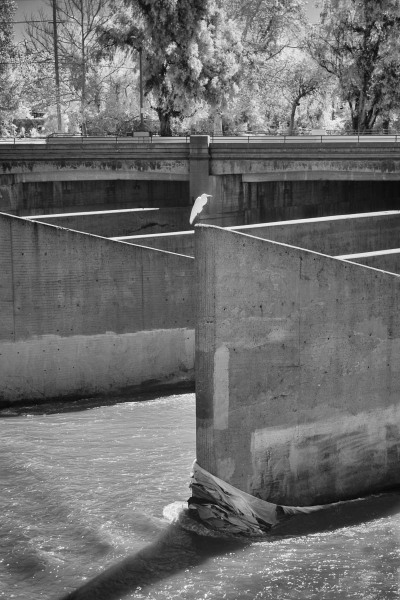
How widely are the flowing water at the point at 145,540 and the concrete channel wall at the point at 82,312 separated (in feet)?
10.1

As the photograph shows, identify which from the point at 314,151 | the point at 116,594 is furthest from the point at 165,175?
the point at 116,594

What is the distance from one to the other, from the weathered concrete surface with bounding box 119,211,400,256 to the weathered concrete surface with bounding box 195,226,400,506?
19.2 ft

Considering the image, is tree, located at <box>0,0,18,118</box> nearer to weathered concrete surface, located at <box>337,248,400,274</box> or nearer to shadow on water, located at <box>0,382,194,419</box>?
shadow on water, located at <box>0,382,194,419</box>

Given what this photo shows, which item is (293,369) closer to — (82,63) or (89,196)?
(89,196)

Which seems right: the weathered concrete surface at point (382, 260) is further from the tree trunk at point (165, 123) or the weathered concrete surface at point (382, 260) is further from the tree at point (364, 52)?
the tree at point (364, 52)

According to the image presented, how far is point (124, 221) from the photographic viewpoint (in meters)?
25.2

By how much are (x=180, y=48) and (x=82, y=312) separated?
1987 centimetres

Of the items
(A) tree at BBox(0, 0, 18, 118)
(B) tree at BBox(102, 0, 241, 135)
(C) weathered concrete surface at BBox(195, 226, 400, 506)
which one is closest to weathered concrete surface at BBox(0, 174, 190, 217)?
(B) tree at BBox(102, 0, 241, 135)

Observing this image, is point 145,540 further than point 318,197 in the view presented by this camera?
No

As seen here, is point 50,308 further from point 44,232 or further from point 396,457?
point 396,457

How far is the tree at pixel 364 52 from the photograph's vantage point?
38.6 metres

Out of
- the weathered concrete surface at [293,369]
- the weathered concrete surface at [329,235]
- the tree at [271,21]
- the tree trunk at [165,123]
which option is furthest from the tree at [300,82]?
the weathered concrete surface at [293,369]

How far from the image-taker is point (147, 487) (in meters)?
15.5

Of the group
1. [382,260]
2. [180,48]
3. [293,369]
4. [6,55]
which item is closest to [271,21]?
[180,48]
